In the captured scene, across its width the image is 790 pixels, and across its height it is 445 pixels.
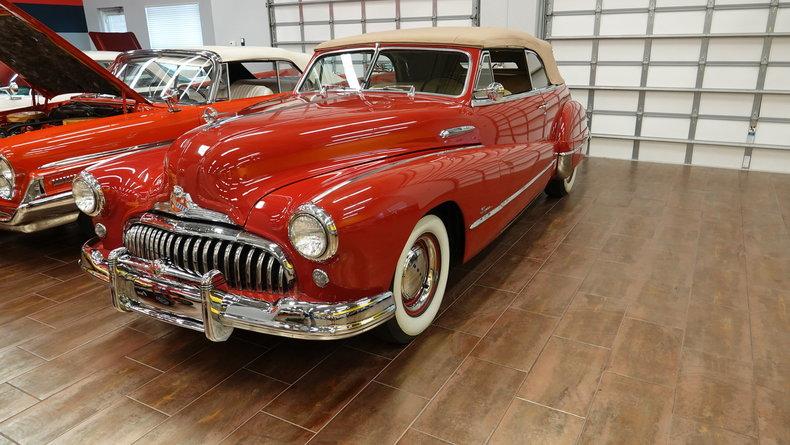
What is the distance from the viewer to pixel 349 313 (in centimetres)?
199

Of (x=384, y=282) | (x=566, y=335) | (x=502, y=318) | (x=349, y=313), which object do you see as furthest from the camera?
(x=502, y=318)

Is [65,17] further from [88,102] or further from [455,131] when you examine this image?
[455,131]

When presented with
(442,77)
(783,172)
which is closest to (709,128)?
(783,172)

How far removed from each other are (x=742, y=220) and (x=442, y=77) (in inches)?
117

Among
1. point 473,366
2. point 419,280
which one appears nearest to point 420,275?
point 419,280

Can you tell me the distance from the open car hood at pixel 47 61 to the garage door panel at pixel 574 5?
18.5 ft

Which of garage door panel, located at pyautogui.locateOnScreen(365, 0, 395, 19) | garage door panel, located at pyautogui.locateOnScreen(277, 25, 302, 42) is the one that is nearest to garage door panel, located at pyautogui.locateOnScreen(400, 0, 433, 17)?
garage door panel, located at pyautogui.locateOnScreen(365, 0, 395, 19)

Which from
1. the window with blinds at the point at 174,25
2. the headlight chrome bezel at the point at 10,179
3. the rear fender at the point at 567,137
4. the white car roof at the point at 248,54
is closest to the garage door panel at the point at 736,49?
the rear fender at the point at 567,137

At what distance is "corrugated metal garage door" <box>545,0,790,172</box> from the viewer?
633cm

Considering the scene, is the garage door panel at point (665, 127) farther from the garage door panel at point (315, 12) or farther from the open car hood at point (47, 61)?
the open car hood at point (47, 61)

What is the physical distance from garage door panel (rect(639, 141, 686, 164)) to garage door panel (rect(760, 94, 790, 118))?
3.10 feet

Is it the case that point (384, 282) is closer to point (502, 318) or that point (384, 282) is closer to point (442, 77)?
point (502, 318)

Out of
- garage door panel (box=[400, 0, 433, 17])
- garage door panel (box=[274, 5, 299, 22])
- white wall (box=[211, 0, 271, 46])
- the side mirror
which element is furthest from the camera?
white wall (box=[211, 0, 271, 46])

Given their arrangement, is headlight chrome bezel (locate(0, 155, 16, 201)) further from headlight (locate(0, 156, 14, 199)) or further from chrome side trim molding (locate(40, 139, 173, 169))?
chrome side trim molding (locate(40, 139, 173, 169))
